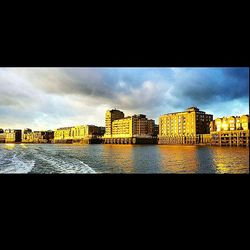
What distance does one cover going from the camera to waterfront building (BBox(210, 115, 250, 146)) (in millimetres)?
28933

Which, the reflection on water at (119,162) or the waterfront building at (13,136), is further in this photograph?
the waterfront building at (13,136)

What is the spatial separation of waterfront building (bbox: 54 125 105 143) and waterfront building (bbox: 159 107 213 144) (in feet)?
30.0

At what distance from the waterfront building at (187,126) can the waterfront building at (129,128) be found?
2.61 metres

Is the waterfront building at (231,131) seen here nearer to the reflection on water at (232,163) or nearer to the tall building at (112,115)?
the reflection on water at (232,163)

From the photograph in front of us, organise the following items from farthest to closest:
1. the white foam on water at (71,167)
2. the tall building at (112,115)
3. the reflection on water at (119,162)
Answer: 1. the tall building at (112,115)
2. the reflection on water at (119,162)
3. the white foam on water at (71,167)

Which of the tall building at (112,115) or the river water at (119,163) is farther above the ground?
the tall building at (112,115)

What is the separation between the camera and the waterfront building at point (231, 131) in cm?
2893

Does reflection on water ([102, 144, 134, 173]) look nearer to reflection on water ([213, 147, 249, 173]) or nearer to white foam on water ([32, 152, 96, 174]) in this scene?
white foam on water ([32, 152, 96, 174])

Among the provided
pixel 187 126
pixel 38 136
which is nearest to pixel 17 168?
pixel 187 126

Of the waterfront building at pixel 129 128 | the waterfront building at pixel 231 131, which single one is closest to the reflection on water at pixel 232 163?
the waterfront building at pixel 231 131

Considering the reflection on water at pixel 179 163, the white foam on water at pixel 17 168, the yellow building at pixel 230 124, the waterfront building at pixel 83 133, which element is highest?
the yellow building at pixel 230 124

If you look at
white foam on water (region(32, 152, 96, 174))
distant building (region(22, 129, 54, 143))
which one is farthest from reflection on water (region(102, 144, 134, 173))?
distant building (region(22, 129, 54, 143))

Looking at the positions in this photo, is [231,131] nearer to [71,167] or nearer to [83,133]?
[83,133]
